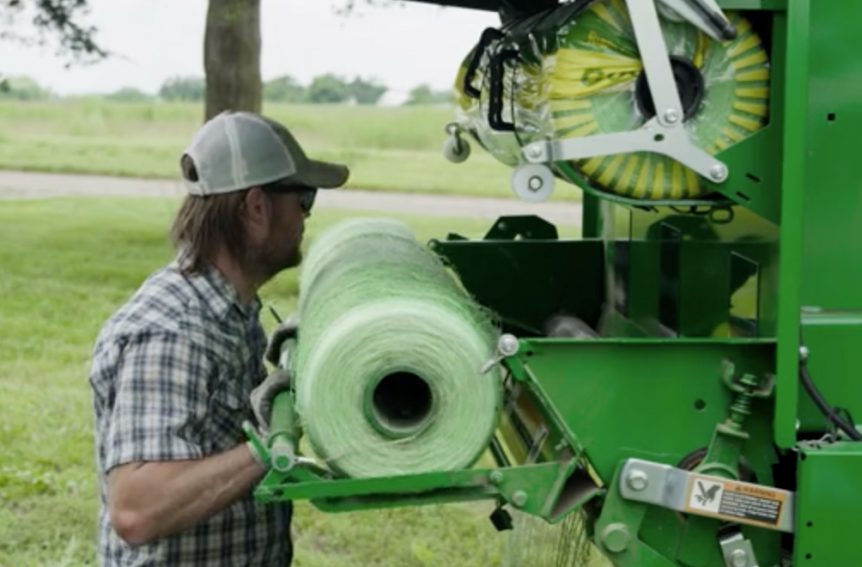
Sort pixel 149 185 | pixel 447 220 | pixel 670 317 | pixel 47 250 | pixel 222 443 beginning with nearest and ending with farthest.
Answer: pixel 222 443 < pixel 670 317 < pixel 47 250 < pixel 447 220 < pixel 149 185

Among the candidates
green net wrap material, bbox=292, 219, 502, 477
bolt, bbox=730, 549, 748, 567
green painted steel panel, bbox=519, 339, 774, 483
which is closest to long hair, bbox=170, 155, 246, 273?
green net wrap material, bbox=292, 219, 502, 477

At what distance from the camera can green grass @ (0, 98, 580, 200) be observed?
2523 cm

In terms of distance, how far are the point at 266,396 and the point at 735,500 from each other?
1.09 m

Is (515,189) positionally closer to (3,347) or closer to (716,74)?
(716,74)

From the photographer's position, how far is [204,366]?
3348 mm

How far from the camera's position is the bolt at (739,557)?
3.17m

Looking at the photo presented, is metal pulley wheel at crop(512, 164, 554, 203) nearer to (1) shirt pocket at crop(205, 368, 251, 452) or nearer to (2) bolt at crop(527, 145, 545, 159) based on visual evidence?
(2) bolt at crop(527, 145, 545, 159)

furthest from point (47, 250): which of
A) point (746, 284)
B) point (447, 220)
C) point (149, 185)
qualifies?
point (746, 284)

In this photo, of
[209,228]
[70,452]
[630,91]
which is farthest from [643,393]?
[70,452]

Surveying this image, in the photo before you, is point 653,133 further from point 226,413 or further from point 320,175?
point 226,413

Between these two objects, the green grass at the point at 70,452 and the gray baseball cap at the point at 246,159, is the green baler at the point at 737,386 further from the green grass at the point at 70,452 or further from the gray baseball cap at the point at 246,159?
the green grass at the point at 70,452

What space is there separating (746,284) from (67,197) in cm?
1963

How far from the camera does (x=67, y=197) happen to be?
71.5 feet

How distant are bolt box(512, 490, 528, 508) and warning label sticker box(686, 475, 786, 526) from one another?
1.21 feet
